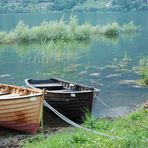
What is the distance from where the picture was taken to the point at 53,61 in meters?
32.8

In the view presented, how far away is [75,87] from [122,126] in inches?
205

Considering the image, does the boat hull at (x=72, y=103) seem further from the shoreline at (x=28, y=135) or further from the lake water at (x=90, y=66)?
the lake water at (x=90, y=66)

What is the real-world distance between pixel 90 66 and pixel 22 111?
56.7 feet

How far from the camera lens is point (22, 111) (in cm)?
1362

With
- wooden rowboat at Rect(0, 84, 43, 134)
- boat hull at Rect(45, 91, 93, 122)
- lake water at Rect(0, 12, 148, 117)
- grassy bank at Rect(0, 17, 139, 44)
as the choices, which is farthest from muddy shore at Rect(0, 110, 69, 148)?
grassy bank at Rect(0, 17, 139, 44)

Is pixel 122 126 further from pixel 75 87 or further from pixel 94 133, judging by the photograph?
pixel 75 87

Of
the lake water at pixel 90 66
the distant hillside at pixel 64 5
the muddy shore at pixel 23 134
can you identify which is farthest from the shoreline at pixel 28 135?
the distant hillside at pixel 64 5

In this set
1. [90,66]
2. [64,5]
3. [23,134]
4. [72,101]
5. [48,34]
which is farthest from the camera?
[64,5]

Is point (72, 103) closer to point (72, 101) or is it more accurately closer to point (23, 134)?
point (72, 101)

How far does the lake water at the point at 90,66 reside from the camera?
20.1 m

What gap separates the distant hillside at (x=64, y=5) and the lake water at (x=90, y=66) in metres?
94.7

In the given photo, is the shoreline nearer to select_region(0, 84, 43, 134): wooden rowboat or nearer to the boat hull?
select_region(0, 84, 43, 134): wooden rowboat

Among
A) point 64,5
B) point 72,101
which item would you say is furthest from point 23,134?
point 64,5

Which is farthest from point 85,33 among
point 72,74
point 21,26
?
point 72,74
